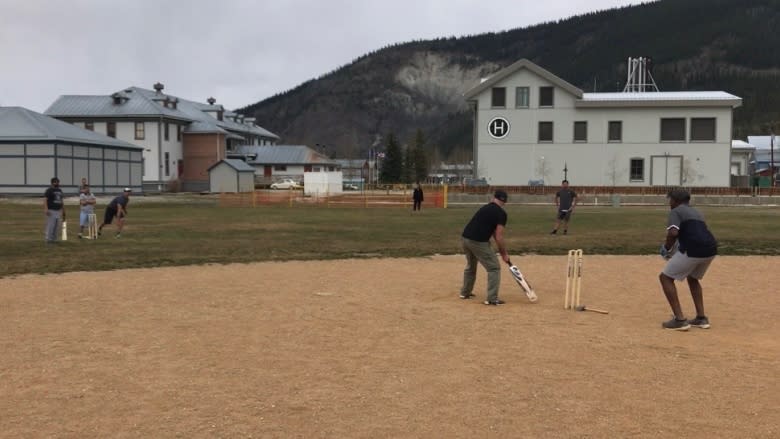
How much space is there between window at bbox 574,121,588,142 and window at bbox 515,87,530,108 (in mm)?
4700

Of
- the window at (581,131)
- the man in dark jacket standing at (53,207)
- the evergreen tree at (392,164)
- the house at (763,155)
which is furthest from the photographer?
the evergreen tree at (392,164)

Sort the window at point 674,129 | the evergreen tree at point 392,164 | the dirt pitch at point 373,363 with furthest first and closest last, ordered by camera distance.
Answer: the evergreen tree at point 392,164 → the window at point 674,129 → the dirt pitch at point 373,363

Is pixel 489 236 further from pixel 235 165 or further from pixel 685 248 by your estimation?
pixel 235 165

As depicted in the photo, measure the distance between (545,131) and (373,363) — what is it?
5422 centimetres

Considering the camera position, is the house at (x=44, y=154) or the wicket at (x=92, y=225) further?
the house at (x=44, y=154)

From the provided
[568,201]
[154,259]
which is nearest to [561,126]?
[568,201]

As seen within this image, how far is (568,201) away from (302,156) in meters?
75.2

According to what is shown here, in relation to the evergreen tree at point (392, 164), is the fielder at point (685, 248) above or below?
below

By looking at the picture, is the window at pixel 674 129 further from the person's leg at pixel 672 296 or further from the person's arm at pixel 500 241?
the person's leg at pixel 672 296

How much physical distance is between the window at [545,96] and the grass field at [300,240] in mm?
28163

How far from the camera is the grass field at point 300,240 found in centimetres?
1703

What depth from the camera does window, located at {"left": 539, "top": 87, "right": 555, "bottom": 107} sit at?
192 feet

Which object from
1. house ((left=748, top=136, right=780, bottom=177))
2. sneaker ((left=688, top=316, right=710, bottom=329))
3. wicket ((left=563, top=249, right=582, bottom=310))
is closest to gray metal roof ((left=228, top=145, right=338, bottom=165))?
house ((left=748, top=136, right=780, bottom=177))

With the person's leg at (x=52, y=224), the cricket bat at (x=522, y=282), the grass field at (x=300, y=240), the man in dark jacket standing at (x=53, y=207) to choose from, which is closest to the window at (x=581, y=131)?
the grass field at (x=300, y=240)
